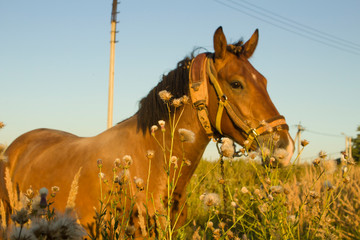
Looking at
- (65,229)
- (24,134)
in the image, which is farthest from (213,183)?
(65,229)

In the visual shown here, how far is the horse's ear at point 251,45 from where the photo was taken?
3.86 metres

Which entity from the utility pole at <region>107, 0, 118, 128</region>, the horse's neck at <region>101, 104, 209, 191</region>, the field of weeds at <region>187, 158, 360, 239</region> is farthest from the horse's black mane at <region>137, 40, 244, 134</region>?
the utility pole at <region>107, 0, 118, 128</region>

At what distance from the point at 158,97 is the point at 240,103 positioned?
86 centimetres

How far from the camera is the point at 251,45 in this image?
12.9ft

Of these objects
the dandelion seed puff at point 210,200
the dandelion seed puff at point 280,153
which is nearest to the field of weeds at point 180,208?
the dandelion seed puff at point 210,200

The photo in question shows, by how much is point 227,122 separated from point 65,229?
8.13ft

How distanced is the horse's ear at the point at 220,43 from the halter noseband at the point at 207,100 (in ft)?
0.42

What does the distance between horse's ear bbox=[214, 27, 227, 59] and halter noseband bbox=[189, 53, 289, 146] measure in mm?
129

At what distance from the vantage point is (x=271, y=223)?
2.48m

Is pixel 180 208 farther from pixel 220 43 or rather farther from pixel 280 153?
pixel 220 43

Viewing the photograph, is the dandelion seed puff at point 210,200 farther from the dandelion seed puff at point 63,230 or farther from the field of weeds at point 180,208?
the dandelion seed puff at point 63,230

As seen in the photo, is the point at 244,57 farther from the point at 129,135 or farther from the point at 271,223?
the point at 271,223

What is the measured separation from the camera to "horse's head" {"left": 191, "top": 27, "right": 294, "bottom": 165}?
3.14 metres

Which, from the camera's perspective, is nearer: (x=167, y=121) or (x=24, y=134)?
(x=167, y=121)
